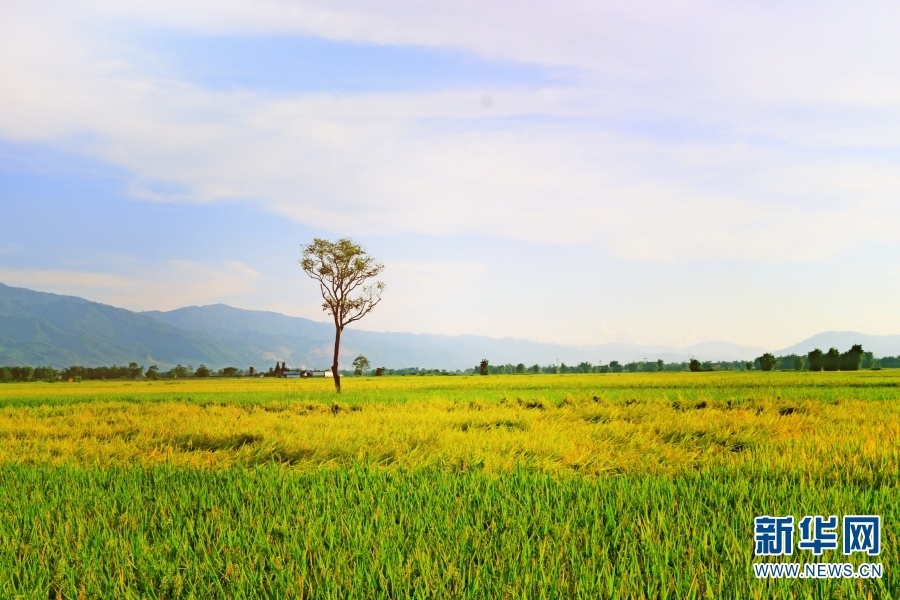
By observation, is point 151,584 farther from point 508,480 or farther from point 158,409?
point 158,409

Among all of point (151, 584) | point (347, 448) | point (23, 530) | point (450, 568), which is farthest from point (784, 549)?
point (347, 448)

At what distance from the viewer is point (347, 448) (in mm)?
8281

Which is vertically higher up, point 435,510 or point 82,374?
point 435,510

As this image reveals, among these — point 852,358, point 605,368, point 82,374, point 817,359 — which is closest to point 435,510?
point 852,358

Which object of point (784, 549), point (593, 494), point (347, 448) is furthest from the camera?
point (347, 448)

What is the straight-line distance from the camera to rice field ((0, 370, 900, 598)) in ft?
10.3

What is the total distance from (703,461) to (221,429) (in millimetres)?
7809

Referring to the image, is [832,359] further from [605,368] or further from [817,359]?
[605,368]

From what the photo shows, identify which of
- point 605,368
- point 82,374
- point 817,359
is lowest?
point 82,374

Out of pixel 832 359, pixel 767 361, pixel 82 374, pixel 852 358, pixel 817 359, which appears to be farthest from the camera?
pixel 82 374

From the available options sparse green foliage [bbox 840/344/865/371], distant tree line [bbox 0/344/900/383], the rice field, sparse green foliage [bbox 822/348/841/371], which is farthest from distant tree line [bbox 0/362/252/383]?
the rice field

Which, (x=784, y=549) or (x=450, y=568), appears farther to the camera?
(x=784, y=549)

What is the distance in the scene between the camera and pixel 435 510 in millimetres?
4531

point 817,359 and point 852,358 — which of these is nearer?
point 852,358
